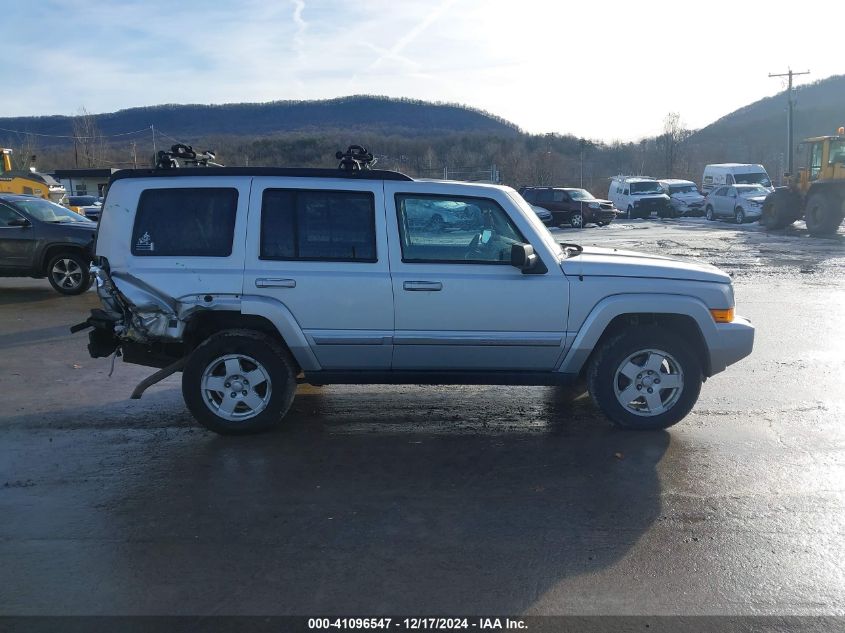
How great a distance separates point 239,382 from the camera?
5637mm

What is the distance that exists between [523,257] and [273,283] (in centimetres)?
185

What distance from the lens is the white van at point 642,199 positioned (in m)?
36.8

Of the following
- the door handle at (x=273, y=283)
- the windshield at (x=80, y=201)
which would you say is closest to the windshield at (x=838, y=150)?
the door handle at (x=273, y=283)

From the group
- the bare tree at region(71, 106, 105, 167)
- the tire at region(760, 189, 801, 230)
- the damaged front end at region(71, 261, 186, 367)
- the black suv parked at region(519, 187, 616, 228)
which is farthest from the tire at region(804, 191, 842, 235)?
the bare tree at region(71, 106, 105, 167)

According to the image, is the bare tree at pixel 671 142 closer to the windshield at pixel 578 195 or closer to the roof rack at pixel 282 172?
the windshield at pixel 578 195

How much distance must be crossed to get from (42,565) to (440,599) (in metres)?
2.07

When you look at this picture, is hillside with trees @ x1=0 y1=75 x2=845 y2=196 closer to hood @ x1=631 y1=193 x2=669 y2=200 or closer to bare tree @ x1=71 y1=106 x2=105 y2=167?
bare tree @ x1=71 y1=106 x2=105 y2=167

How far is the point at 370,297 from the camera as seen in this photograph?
18.0 ft

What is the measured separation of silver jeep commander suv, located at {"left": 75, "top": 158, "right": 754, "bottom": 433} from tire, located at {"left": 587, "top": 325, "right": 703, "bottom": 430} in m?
0.01

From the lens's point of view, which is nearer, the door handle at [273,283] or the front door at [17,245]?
the door handle at [273,283]

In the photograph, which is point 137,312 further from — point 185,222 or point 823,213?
point 823,213

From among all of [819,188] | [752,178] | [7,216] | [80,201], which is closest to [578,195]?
[752,178]

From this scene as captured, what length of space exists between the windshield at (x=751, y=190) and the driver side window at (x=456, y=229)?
3038 centimetres

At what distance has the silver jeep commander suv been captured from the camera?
5.52 metres
